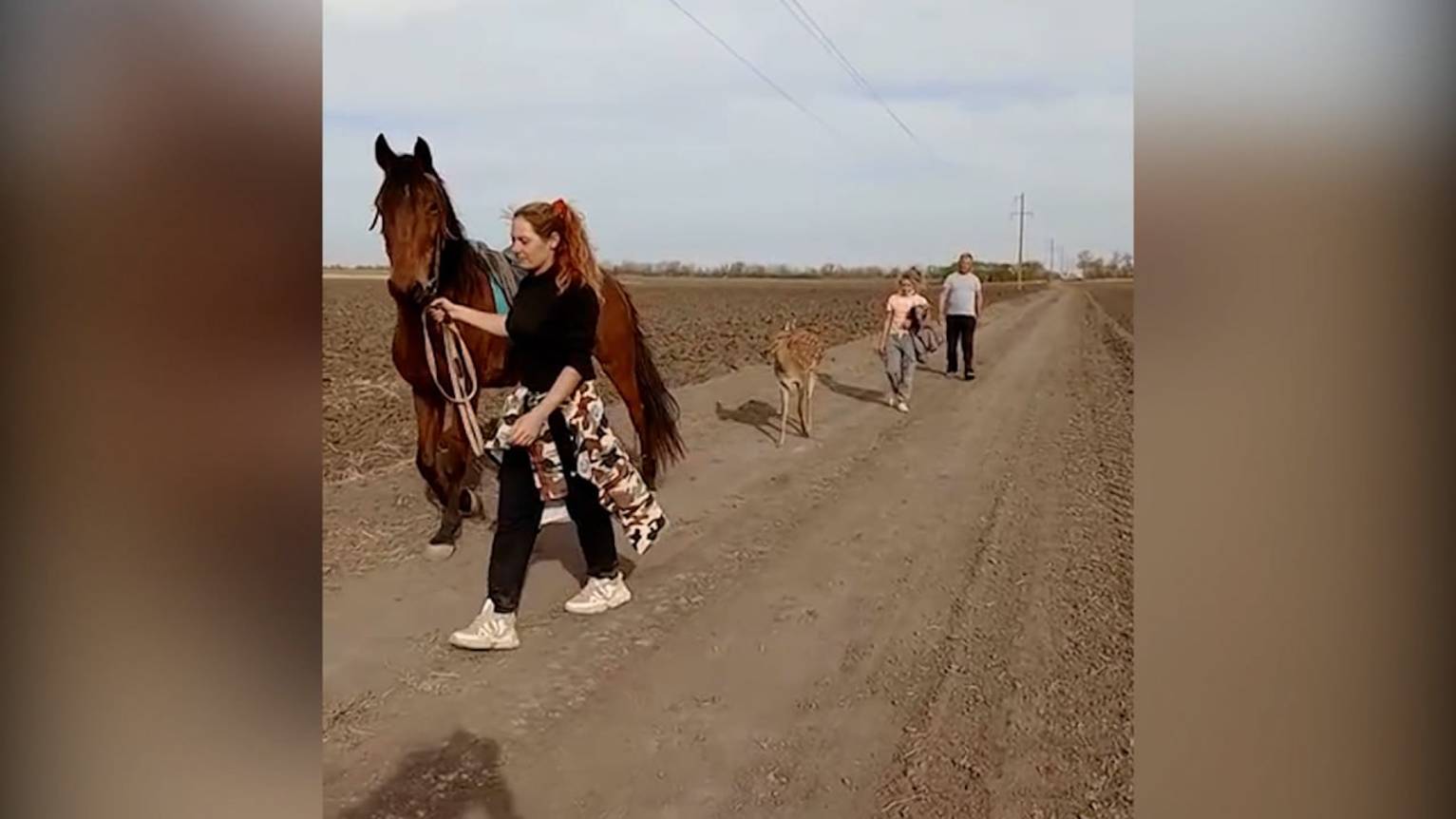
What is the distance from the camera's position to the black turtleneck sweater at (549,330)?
1865 mm

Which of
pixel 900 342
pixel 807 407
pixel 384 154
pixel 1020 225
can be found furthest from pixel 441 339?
pixel 1020 225

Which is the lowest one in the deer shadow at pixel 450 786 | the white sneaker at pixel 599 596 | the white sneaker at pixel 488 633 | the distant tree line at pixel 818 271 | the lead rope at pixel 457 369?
the deer shadow at pixel 450 786

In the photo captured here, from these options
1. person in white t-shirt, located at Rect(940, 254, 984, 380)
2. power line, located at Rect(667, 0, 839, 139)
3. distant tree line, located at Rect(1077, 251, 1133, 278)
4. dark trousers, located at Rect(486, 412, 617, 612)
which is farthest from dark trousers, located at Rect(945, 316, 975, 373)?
dark trousers, located at Rect(486, 412, 617, 612)

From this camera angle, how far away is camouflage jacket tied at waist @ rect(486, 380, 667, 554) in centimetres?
190

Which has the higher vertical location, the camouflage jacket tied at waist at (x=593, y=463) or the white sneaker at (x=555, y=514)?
the camouflage jacket tied at waist at (x=593, y=463)

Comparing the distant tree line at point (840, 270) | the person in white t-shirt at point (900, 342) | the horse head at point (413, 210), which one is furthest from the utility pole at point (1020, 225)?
the horse head at point (413, 210)

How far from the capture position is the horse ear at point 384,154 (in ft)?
6.14

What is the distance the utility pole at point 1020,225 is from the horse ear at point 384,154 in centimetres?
88

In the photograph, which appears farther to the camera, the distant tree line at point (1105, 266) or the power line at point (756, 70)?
the power line at point (756, 70)

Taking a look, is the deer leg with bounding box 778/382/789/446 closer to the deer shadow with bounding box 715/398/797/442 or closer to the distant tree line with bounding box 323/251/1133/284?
the deer shadow with bounding box 715/398/797/442

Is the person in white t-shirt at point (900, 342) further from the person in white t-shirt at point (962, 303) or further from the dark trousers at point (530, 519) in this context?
the dark trousers at point (530, 519)

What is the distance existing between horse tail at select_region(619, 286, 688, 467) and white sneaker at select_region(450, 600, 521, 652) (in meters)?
0.31
